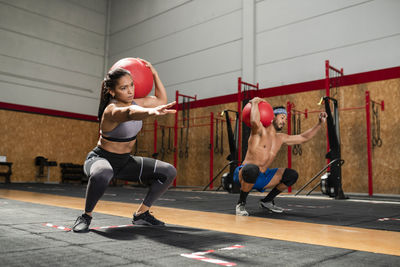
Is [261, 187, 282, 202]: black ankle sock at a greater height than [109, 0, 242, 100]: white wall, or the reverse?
[109, 0, 242, 100]: white wall

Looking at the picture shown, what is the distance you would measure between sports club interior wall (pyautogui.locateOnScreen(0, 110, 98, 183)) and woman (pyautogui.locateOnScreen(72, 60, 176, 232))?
9.72 meters

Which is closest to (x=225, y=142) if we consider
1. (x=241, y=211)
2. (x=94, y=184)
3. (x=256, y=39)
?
(x=256, y=39)

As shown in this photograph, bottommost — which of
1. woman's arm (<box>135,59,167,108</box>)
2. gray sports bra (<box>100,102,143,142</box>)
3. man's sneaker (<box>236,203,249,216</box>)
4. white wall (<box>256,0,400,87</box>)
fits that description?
man's sneaker (<box>236,203,249,216</box>)

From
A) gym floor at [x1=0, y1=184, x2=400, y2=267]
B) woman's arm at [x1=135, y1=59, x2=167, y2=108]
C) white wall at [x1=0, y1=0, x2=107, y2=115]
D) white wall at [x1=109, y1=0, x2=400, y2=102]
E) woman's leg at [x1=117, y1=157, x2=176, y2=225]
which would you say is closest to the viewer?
gym floor at [x1=0, y1=184, x2=400, y2=267]

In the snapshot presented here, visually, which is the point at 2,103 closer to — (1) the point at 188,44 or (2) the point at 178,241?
(1) the point at 188,44

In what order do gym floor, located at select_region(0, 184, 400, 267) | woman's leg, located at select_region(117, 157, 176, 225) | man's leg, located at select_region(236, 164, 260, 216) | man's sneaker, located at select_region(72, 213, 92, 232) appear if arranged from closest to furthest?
gym floor, located at select_region(0, 184, 400, 267), man's sneaker, located at select_region(72, 213, 92, 232), woman's leg, located at select_region(117, 157, 176, 225), man's leg, located at select_region(236, 164, 260, 216)

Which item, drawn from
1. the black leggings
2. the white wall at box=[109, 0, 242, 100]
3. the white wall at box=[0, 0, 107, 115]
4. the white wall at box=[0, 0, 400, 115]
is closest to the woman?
the black leggings

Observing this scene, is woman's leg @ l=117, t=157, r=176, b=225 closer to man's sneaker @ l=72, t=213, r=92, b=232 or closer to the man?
man's sneaker @ l=72, t=213, r=92, b=232

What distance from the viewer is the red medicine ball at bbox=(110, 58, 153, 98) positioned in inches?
87.6

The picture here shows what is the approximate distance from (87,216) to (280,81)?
6942 millimetres

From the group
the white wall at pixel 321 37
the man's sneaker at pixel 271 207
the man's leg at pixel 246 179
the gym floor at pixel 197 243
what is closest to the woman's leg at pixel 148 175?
the gym floor at pixel 197 243

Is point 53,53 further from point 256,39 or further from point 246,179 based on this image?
point 246,179

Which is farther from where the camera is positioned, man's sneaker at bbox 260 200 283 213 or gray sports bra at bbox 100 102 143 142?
man's sneaker at bbox 260 200 283 213

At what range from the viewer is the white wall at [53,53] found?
10727mm
